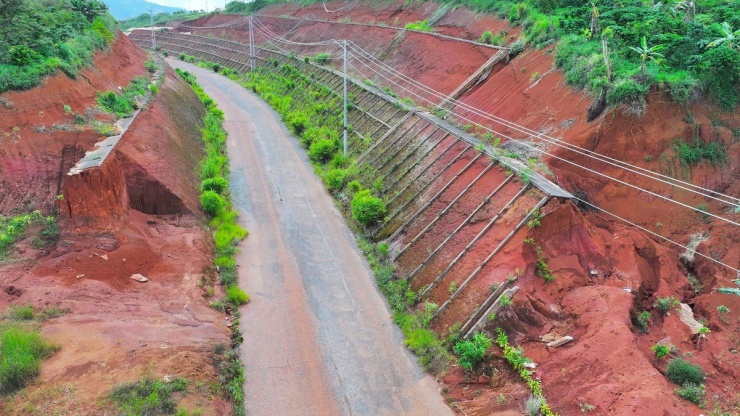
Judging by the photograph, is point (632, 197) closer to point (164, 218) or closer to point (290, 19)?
point (164, 218)

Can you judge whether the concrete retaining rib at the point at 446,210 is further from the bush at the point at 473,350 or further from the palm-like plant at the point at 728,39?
the palm-like plant at the point at 728,39

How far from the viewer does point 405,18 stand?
4150 centimetres

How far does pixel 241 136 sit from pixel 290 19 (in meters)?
30.3

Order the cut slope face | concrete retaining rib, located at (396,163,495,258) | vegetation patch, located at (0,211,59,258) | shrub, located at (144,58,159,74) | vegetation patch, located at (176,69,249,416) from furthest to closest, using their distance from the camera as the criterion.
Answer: shrub, located at (144,58,159,74) < concrete retaining rib, located at (396,163,495,258) < the cut slope face < vegetation patch, located at (0,211,59,258) < vegetation patch, located at (176,69,249,416)

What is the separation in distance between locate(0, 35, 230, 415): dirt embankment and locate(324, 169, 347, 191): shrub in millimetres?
7061

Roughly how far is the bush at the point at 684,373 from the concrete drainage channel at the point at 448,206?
14.6ft

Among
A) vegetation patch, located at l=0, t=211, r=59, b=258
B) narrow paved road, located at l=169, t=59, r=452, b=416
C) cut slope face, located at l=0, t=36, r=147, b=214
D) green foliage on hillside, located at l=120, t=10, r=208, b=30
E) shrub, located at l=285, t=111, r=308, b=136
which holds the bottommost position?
narrow paved road, located at l=169, t=59, r=452, b=416

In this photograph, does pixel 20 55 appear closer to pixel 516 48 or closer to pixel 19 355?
pixel 19 355

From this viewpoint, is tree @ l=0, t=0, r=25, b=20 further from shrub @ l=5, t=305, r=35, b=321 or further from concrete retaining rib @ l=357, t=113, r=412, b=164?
concrete retaining rib @ l=357, t=113, r=412, b=164

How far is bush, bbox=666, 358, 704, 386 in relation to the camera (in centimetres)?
1146

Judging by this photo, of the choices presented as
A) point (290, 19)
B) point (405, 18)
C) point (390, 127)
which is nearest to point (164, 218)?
point (390, 127)

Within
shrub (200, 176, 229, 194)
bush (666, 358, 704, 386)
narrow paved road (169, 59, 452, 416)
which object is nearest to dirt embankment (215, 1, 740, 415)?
bush (666, 358, 704, 386)

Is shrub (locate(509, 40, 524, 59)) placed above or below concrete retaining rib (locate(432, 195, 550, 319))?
above

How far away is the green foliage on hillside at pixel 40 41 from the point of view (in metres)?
20.2
